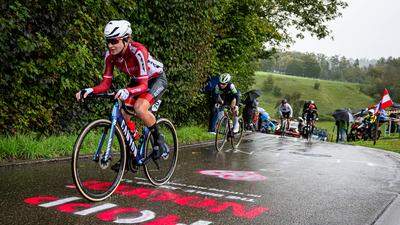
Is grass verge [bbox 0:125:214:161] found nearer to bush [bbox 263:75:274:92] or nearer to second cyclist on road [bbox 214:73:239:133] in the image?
second cyclist on road [bbox 214:73:239:133]

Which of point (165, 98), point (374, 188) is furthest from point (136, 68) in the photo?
point (165, 98)

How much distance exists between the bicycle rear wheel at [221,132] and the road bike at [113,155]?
14.6ft

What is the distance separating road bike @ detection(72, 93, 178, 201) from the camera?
4852 millimetres

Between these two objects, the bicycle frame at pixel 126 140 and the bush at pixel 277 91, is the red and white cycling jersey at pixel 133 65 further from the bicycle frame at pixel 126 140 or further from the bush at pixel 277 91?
the bush at pixel 277 91

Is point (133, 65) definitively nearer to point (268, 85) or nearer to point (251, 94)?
point (251, 94)

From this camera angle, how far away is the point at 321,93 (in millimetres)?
148000

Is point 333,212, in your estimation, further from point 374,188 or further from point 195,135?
point 195,135

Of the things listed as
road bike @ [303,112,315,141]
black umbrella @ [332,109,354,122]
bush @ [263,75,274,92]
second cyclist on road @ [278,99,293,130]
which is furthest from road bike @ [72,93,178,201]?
bush @ [263,75,274,92]

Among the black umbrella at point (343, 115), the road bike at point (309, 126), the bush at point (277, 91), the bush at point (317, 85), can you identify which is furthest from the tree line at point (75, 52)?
the bush at point (317, 85)

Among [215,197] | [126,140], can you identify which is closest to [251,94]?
[215,197]

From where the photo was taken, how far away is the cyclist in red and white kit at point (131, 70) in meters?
4.99

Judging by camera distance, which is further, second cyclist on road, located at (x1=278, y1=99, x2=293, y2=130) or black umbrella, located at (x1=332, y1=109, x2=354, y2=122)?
black umbrella, located at (x1=332, y1=109, x2=354, y2=122)

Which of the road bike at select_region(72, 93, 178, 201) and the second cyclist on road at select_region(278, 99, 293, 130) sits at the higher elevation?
the second cyclist on road at select_region(278, 99, 293, 130)

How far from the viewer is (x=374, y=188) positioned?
6.98m
